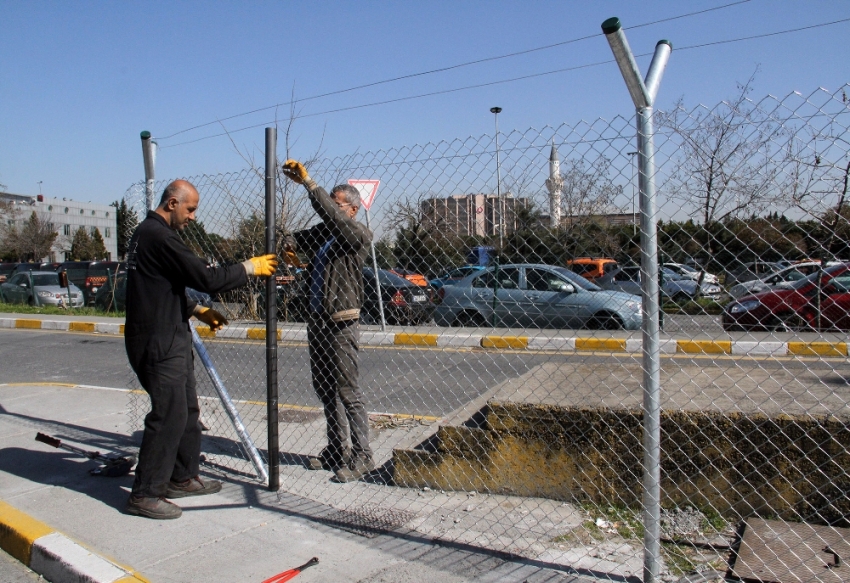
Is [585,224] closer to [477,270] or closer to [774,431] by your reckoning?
[477,270]

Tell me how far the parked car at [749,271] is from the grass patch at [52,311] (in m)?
18.0

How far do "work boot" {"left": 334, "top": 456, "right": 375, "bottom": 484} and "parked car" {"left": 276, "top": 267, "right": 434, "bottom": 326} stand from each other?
0.90m

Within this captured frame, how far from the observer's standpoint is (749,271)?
2416 mm

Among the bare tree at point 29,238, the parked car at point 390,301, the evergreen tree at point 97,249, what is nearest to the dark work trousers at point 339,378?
the parked car at point 390,301

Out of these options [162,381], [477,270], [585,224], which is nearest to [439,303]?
[477,270]

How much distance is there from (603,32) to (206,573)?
2875mm

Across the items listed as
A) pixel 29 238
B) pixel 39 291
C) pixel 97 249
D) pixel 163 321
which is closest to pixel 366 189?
pixel 163 321

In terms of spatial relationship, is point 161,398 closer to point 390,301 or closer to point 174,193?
point 174,193

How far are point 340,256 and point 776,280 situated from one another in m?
2.44

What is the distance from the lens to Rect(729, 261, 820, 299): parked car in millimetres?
2410

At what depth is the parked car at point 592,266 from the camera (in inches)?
111

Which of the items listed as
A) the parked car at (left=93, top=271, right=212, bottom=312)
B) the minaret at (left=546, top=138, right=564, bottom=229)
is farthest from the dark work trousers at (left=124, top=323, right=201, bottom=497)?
the parked car at (left=93, top=271, right=212, bottom=312)

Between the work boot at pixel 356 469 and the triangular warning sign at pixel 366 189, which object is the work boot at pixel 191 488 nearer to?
the work boot at pixel 356 469

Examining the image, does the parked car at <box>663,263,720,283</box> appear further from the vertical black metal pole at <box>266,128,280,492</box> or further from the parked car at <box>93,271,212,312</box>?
the parked car at <box>93,271,212,312</box>
